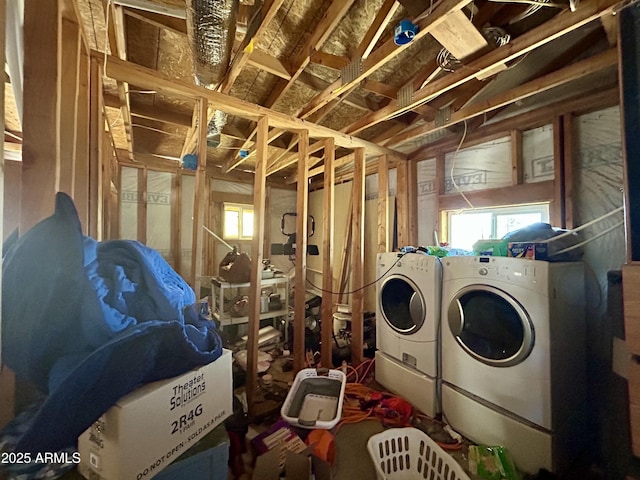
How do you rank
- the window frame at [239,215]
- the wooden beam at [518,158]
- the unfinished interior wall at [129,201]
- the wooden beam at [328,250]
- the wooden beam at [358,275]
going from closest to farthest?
the wooden beam at [518,158] < the wooden beam at [328,250] < the wooden beam at [358,275] < the unfinished interior wall at [129,201] < the window frame at [239,215]

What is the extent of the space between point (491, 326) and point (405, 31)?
5.13 ft

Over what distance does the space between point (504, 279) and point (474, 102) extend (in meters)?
1.48

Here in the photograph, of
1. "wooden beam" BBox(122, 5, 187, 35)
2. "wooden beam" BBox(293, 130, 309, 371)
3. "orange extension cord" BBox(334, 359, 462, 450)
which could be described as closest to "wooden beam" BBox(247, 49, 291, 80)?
"wooden beam" BBox(122, 5, 187, 35)

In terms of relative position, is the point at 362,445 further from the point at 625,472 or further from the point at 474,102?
the point at 474,102

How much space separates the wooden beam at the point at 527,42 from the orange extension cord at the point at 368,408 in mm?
2073

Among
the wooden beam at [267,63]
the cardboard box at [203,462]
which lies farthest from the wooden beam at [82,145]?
the cardboard box at [203,462]

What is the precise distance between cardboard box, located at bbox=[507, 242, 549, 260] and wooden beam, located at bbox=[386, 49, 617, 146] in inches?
39.8

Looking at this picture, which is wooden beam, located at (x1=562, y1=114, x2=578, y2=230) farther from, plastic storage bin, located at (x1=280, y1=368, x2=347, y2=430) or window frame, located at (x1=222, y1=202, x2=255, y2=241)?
window frame, located at (x1=222, y1=202, x2=255, y2=241)

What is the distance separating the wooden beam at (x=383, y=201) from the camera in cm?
259

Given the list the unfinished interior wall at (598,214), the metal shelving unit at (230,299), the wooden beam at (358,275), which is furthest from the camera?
the metal shelving unit at (230,299)

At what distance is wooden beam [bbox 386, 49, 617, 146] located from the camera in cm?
136

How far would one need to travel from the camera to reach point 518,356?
127 cm

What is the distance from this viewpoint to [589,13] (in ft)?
3.53

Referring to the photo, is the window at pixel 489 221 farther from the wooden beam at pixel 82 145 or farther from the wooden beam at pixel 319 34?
the wooden beam at pixel 82 145
